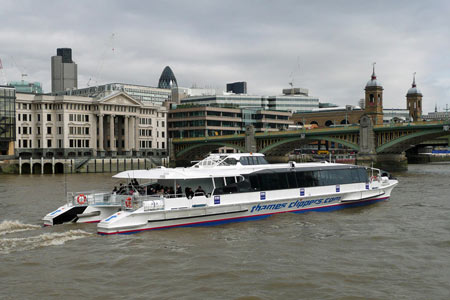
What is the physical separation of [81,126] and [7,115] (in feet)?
45.4

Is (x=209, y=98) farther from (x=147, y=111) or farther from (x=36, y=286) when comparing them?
(x=36, y=286)

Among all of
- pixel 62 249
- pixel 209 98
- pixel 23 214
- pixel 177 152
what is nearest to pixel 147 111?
pixel 177 152

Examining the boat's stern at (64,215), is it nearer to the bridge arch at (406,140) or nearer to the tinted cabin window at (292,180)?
the tinted cabin window at (292,180)

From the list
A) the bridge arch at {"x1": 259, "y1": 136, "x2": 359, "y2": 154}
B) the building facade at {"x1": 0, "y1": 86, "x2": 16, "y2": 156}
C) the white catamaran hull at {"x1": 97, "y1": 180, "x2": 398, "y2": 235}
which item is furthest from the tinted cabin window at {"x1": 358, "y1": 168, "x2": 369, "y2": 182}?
the building facade at {"x1": 0, "y1": 86, "x2": 16, "y2": 156}

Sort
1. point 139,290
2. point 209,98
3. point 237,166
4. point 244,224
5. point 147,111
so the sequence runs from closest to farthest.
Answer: point 139,290
point 244,224
point 237,166
point 147,111
point 209,98

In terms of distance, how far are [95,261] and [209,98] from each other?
460ft

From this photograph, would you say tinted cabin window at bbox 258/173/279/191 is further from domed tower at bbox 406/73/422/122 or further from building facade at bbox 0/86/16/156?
domed tower at bbox 406/73/422/122

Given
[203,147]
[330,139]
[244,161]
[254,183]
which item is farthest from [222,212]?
[203,147]

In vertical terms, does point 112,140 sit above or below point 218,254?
above

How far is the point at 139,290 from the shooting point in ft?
48.2

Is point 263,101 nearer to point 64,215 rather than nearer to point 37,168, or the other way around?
point 37,168

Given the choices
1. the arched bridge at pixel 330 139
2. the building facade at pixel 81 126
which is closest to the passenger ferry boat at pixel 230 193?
the arched bridge at pixel 330 139

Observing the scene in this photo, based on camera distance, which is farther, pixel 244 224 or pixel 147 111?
pixel 147 111

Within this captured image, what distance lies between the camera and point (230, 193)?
2448cm
